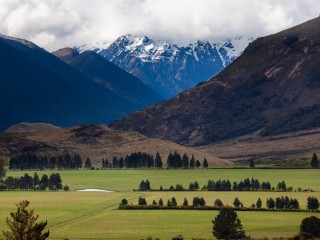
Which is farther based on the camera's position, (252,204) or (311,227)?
(252,204)

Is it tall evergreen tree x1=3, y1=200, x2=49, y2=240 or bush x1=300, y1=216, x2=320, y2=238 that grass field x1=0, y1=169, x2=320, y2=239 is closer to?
bush x1=300, y1=216, x2=320, y2=238

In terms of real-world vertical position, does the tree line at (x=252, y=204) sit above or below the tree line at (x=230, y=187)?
below

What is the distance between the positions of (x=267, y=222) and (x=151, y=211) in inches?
1129

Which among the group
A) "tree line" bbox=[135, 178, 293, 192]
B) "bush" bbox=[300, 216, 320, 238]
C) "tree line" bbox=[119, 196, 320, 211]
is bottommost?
"bush" bbox=[300, 216, 320, 238]

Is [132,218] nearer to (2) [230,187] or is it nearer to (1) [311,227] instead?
(1) [311,227]

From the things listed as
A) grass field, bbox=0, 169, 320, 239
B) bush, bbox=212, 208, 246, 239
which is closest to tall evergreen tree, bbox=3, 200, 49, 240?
grass field, bbox=0, 169, 320, 239

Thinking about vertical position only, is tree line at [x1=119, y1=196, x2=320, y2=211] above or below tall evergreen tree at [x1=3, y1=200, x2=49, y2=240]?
A: above

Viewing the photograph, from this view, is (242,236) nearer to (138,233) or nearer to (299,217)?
(138,233)

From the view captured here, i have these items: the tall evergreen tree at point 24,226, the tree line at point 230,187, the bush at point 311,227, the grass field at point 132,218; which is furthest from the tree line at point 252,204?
the tall evergreen tree at point 24,226

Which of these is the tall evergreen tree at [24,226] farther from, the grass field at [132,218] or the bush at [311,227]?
the bush at [311,227]

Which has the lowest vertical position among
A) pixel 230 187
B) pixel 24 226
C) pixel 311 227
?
pixel 311 227

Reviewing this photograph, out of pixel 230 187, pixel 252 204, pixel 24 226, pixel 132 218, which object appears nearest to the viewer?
pixel 24 226

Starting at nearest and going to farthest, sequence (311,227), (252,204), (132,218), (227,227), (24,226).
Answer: (24,226), (311,227), (227,227), (132,218), (252,204)

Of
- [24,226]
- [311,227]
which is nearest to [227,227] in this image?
[311,227]
